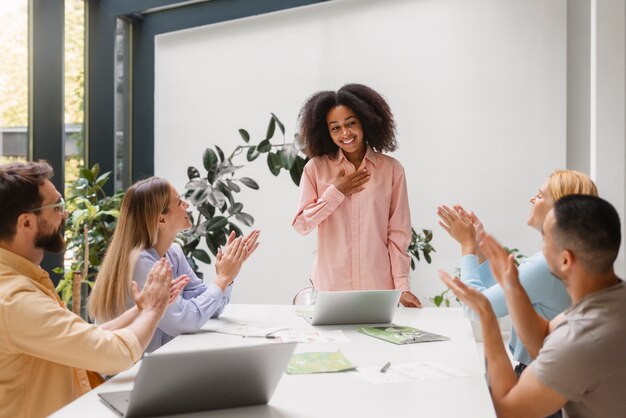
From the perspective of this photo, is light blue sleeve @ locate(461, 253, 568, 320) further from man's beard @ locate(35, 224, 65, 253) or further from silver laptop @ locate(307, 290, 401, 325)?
man's beard @ locate(35, 224, 65, 253)

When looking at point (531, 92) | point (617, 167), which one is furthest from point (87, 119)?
point (617, 167)

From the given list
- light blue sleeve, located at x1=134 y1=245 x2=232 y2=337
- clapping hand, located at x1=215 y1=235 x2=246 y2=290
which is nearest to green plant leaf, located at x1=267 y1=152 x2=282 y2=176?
clapping hand, located at x1=215 y1=235 x2=246 y2=290

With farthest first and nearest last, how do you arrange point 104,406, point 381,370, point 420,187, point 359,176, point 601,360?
point 420,187 < point 359,176 < point 381,370 < point 104,406 < point 601,360

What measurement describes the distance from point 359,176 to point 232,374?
5.06ft

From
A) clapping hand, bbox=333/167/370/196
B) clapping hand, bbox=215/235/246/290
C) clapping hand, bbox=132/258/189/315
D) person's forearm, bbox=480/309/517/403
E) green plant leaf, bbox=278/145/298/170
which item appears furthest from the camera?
green plant leaf, bbox=278/145/298/170

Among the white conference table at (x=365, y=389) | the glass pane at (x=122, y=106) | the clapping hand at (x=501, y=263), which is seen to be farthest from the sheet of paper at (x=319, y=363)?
the glass pane at (x=122, y=106)

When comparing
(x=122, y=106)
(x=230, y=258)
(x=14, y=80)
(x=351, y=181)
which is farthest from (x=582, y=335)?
(x=122, y=106)

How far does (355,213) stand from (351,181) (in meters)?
0.17

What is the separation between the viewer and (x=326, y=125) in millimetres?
3098

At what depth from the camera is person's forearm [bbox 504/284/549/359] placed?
5.14ft

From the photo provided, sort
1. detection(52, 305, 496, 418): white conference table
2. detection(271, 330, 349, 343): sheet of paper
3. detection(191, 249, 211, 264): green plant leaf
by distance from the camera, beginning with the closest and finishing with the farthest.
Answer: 1. detection(52, 305, 496, 418): white conference table
2. detection(271, 330, 349, 343): sheet of paper
3. detection(191, 249, 211, 264): green plant leaf

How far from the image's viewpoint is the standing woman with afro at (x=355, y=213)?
9.15 ft

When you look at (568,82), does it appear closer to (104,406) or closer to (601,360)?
(601,360)

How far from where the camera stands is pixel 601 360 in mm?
1285
